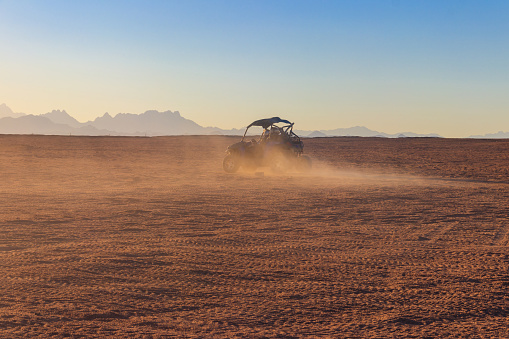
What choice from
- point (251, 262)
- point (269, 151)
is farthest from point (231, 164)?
point (251, 262)

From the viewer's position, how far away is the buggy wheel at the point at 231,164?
21641mm

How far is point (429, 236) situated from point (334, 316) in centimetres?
449

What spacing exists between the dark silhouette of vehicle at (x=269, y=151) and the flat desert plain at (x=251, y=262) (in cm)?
558

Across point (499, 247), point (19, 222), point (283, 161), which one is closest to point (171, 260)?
point (19, 222)

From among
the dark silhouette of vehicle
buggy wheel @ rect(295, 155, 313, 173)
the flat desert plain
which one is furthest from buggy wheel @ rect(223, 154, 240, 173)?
the flat desert plain

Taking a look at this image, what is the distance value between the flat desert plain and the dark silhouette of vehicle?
5584 millimetres

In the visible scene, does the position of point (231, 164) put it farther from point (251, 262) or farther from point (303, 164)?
point (251, 262)

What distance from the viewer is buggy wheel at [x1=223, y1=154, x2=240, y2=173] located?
71.0ft

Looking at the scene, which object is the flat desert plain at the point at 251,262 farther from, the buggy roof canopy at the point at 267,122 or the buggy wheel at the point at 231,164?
the buggy roof canopy at the point at 267,122

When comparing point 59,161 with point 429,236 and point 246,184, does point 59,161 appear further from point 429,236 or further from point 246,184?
point 429,236

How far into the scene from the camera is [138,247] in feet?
24.5

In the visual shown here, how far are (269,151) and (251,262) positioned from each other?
14720 mm

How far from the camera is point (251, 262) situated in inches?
266

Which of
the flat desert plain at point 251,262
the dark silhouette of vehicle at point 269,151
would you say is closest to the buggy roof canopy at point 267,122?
the dark silhouette of vehicle at point 269,151
